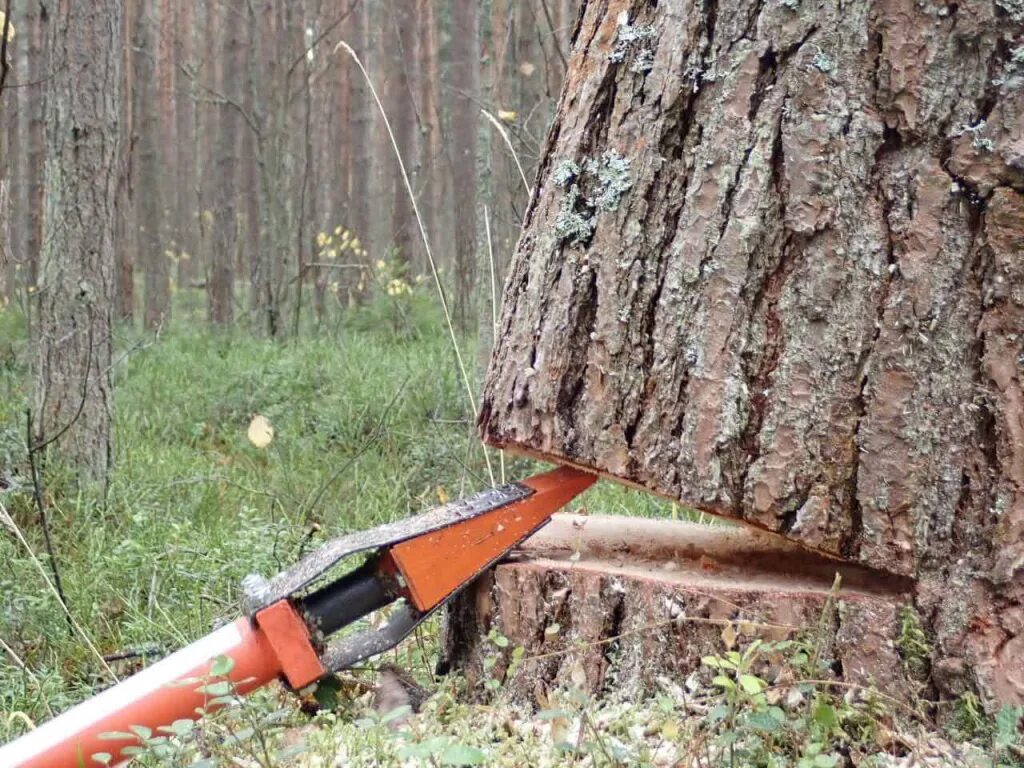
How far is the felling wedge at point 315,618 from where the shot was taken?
5.17ft

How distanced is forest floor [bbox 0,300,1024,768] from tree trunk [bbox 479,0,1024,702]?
215 millimetres

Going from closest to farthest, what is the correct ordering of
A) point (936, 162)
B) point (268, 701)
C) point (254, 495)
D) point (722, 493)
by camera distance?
point (936, 162), point (722, 493), point (268, 701), point (254, 495)

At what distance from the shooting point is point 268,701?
1.94 m

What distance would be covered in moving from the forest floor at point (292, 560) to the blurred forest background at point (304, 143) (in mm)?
966

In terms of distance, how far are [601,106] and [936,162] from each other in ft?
1.84

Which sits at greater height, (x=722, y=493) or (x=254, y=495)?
(x=722, y=493)

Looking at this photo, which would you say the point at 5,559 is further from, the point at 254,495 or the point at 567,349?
the point at 567,349

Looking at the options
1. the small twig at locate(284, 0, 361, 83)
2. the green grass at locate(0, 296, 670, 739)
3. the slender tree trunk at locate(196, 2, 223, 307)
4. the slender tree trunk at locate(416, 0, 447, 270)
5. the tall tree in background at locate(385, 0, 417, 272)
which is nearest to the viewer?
the green grass at locate(0, 296, 670, 739)

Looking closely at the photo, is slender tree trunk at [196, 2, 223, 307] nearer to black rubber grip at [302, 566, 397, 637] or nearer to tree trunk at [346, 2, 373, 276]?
tree trunk at [346, 2, 373, 276]

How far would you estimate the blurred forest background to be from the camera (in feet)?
24.2

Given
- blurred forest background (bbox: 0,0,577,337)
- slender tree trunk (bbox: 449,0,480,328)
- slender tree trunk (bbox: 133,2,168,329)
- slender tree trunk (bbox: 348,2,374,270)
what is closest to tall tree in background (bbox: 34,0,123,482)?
blurred forest background (bbox: 0,0,577,337)

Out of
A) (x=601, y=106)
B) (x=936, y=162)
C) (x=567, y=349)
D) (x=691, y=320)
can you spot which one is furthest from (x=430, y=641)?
(x=936, y=162)

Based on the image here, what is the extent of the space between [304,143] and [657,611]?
11164 millimetres

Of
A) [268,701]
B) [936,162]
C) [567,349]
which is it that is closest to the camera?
[936,162]
